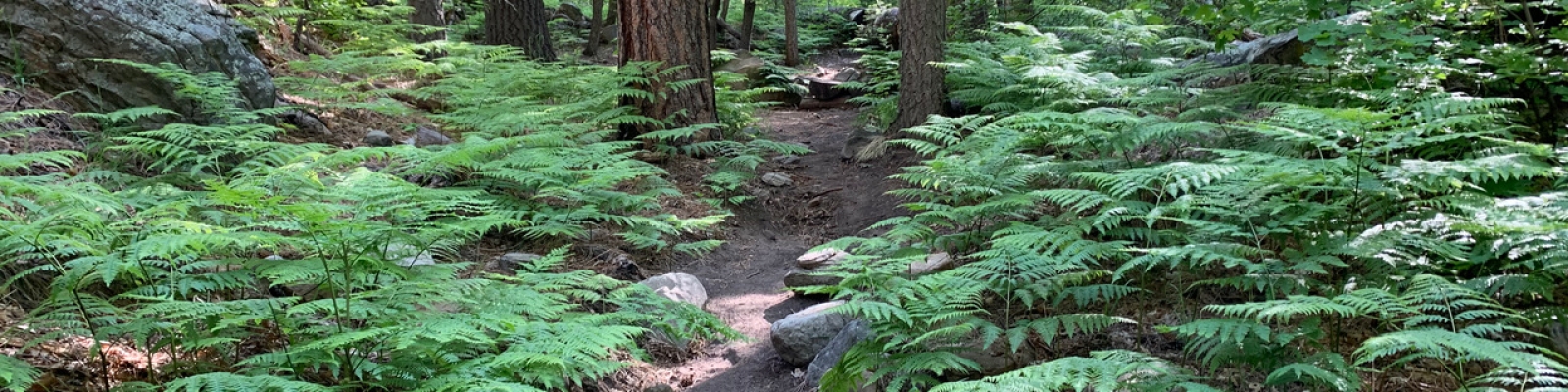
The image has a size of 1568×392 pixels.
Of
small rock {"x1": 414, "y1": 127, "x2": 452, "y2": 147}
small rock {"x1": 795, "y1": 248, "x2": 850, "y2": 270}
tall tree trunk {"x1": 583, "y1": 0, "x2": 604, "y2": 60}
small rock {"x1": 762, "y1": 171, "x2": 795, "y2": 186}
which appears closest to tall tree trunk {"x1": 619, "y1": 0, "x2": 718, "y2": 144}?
small rock {"x1": 762, "y1": 171, "x2": 795, "y2": 186}

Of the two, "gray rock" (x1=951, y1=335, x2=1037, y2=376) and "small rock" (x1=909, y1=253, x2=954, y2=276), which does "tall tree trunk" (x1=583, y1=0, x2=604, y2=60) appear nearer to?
"small rock" (x1=909, y1=253, x2=954, y2=276)

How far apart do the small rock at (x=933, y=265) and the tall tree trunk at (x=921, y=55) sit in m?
3.51

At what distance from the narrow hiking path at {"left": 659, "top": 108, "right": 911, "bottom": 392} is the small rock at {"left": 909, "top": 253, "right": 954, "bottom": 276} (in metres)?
0.72

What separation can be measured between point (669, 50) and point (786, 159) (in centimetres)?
179

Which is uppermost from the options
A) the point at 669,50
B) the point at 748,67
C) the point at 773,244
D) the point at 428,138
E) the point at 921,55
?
the point at 669,50

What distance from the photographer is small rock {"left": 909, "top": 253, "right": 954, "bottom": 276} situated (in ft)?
16.1

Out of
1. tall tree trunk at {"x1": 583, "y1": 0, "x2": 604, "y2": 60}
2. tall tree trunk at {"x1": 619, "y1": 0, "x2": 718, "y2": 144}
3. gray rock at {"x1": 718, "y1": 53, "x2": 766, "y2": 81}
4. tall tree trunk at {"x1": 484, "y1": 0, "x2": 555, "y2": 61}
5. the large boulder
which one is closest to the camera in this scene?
the large boulder

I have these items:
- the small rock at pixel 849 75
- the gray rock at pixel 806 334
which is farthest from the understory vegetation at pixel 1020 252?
the small rock at pixel 849 75

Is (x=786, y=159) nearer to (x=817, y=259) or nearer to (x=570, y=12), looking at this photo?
(x=817, y=259)

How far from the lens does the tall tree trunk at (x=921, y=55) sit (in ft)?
27.7

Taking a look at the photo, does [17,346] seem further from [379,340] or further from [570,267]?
[570,267]

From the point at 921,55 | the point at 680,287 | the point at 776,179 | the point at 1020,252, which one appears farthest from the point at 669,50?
the point at 1020,252

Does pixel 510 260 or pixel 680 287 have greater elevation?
pixel 510 260

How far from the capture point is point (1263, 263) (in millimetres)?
3207
